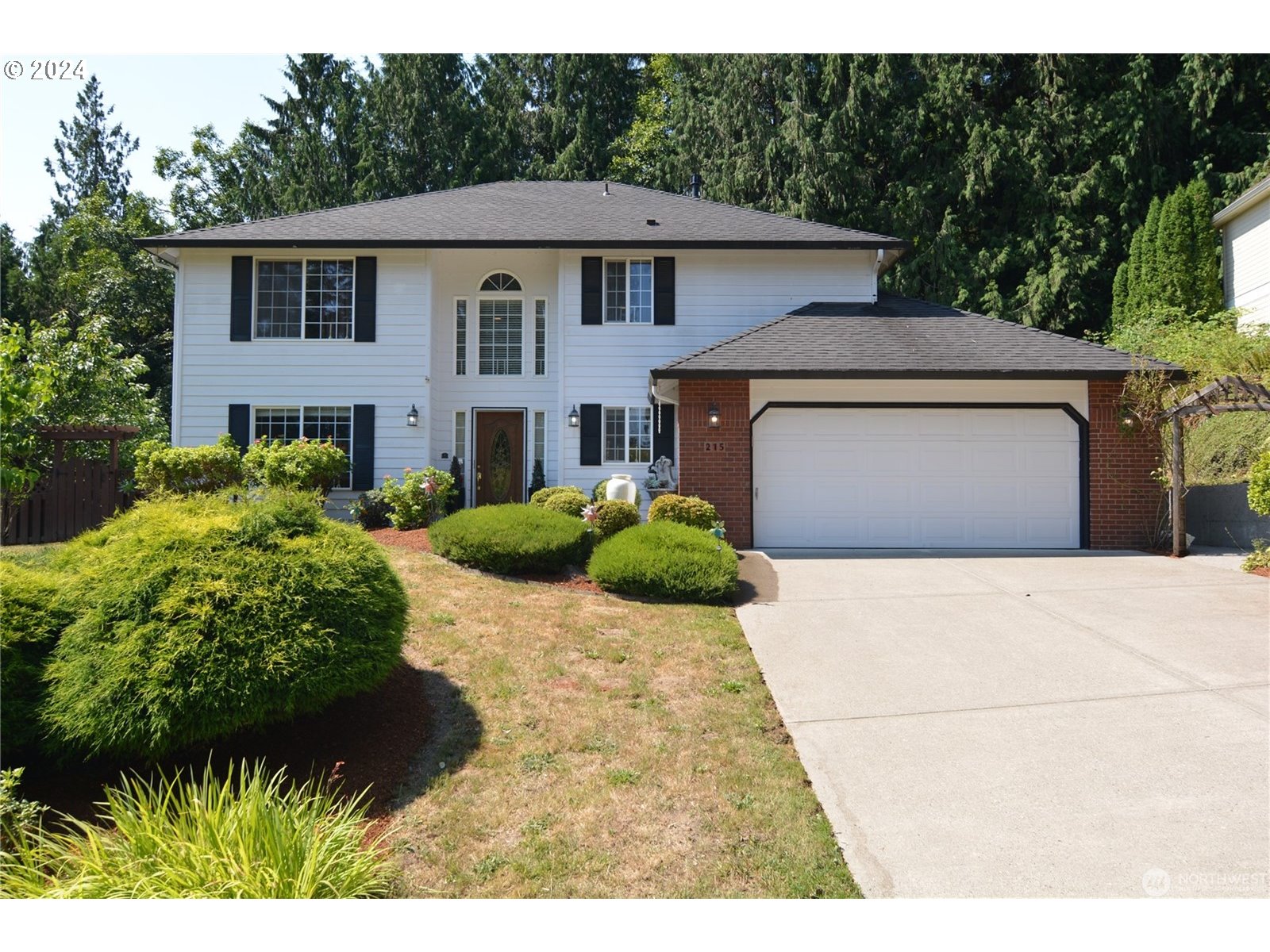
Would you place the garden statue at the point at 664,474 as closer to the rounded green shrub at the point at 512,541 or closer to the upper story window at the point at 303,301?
the rounded green shrub at the point at 512,541

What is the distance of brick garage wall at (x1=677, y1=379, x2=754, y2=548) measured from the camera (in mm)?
11508

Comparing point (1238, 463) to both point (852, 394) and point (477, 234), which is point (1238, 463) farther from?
point (477, 234)

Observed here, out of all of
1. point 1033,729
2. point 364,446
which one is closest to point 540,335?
point 364,446

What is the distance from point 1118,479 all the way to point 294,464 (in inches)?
517

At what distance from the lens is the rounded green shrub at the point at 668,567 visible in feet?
26.3

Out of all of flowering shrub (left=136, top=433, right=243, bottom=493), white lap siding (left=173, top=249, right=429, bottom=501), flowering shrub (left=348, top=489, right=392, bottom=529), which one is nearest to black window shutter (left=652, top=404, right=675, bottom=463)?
white lap siding (left=173, top=249, right=429, bottom=501)

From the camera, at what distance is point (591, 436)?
14.0m

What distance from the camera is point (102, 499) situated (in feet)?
39.8

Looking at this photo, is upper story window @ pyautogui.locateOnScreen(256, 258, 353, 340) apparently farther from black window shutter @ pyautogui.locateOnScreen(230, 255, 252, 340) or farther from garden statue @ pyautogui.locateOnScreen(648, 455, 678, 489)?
garden statue @ pyautogui.locateOnScreen(648, 455, 678, 489)

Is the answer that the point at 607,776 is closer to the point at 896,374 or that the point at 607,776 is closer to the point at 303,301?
the point at 896,374

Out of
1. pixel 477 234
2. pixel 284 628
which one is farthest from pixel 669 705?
pixel 477 234

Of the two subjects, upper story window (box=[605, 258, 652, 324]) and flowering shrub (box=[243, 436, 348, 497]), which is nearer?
flowering shrub (box=[243, 436, 348, 497])

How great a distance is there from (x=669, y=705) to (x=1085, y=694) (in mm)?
2901

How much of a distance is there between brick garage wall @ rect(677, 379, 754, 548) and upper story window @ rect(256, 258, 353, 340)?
6.93 m
